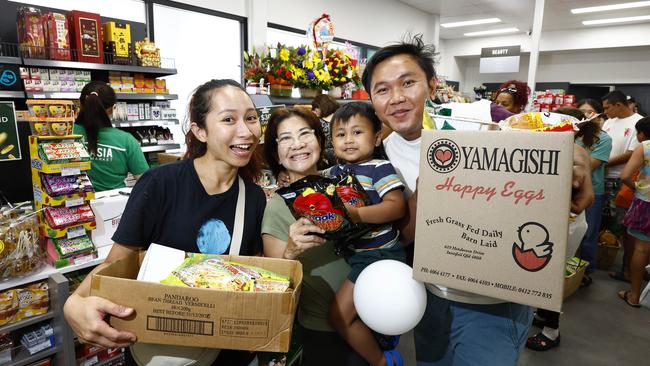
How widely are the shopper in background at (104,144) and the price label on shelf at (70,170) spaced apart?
114cm

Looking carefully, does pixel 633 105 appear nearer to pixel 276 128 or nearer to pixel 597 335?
pixel 597 335

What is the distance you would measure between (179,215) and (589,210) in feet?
→ 15.1

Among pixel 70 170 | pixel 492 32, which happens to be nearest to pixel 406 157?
pixel 70 170

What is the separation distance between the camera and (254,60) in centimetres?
391

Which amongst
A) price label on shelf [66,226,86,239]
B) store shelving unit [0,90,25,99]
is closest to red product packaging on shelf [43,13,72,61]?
store shelving unit [0,90,25,99]

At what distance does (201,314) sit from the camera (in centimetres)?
102

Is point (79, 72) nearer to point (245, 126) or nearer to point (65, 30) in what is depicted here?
point (65, 30)

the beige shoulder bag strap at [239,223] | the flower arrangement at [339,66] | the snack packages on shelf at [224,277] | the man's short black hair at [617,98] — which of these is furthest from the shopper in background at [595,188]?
the snack packages on shelf at [224,277]

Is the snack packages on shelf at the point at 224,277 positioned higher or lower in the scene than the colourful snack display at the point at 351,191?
lower

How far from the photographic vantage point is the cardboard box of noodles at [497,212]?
95 centimetres

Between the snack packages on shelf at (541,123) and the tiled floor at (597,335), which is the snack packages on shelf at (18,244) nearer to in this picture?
the snack packages on shelf at (541,123)

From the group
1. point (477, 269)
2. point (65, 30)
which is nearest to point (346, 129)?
point (477, 269)

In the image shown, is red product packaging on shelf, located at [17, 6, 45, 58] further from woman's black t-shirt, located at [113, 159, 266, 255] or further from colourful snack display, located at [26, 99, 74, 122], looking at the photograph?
woman's black t-shirt, located at [113, 159, 266, 255]

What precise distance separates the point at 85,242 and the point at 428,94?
2033 millimetres
